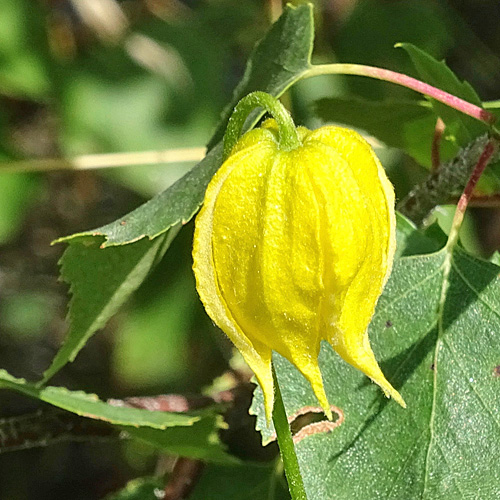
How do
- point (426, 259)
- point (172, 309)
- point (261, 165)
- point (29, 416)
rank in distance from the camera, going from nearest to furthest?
point (261, 165)
point (426, 259)
point (29, 416)
point (172, 309)

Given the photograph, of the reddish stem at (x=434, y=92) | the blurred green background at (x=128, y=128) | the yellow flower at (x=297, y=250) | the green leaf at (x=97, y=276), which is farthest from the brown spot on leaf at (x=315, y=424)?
the blurred green background at (x=128, y=128)

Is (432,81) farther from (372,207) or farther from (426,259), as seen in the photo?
(372,207)

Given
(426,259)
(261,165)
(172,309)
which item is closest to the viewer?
(261,165)

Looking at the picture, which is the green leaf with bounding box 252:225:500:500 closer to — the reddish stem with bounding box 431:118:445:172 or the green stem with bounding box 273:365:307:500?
the green stem with bounding box 273:365:307:500

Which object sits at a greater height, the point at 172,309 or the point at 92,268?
the point at 92,268

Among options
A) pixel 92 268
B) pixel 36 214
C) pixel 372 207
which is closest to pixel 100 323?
pixel 92 268

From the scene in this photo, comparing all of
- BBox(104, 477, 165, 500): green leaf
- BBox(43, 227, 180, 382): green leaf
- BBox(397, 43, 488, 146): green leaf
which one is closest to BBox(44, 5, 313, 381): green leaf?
BBox(43, 227, 180, 382): green leaf

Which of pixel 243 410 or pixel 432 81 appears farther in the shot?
pixel 243 410
